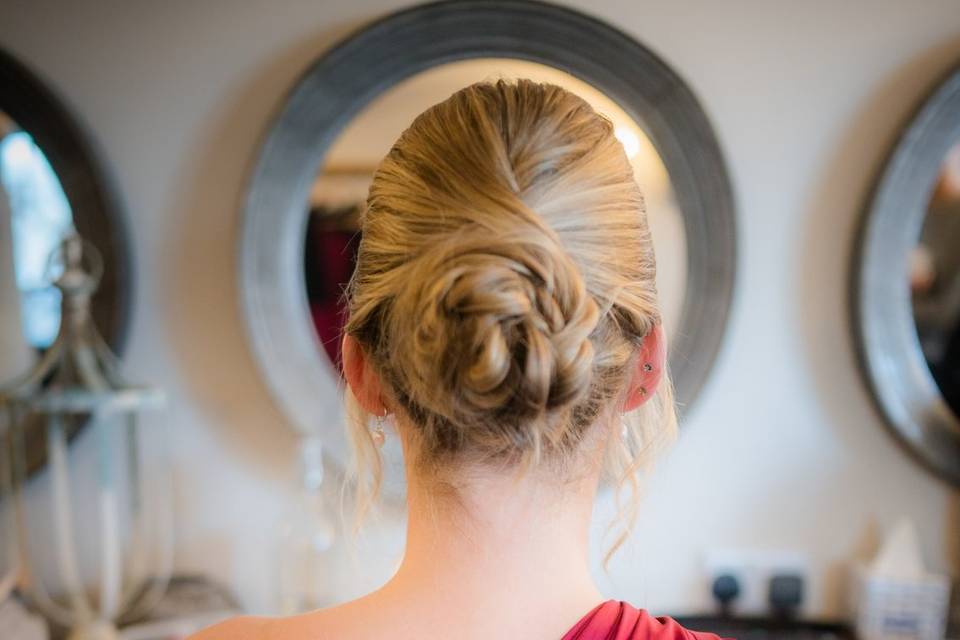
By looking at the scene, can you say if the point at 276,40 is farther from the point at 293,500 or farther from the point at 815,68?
the point at 815,68

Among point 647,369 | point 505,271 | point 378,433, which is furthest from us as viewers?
point 378,433

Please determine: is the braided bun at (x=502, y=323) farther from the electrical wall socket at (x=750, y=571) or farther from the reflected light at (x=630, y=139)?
the electrical wall socket at (x=750, y=571)

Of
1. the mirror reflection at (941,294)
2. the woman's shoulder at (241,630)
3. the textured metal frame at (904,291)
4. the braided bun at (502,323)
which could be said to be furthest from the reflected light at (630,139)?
the woman's shoulder at (241,630)

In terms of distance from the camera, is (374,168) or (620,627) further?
(374,168)

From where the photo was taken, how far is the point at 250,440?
137cm

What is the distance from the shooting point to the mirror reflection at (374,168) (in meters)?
1.28

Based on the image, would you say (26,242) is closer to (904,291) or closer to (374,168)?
(374,168)

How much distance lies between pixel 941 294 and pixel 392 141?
1035 millimetres

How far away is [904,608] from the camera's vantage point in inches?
50.8

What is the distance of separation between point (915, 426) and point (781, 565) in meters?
0.35

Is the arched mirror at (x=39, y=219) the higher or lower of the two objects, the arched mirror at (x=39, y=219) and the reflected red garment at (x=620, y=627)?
the higher

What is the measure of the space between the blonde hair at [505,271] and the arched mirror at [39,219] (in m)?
0.93

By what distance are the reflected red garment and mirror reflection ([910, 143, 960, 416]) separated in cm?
100

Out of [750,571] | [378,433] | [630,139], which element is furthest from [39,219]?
[750,571]
